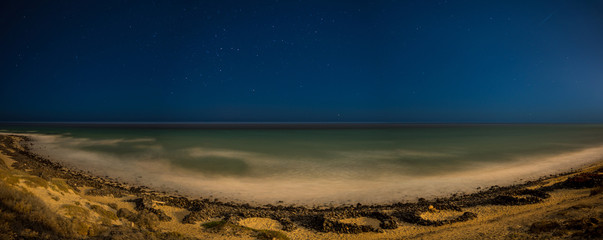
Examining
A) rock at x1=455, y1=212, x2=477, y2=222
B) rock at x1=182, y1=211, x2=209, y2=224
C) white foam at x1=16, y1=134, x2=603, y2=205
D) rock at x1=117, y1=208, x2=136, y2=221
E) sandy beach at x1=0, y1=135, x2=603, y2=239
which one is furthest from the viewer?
white foam at x1=16, y1=134, x2=603, y2=205

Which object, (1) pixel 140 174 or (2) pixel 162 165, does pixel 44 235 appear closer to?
(1) pixel 140 174

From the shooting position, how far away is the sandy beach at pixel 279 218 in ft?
14.2

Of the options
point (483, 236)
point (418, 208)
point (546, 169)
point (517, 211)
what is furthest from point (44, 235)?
point (546, 169)

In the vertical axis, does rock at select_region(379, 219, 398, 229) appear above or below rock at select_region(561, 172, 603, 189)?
below

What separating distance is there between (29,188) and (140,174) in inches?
404

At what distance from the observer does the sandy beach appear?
4336 millimetres

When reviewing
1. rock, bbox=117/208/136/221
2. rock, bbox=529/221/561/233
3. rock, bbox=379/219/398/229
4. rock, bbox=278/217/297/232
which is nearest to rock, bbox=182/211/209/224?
rock, bbox=117/208/136/221

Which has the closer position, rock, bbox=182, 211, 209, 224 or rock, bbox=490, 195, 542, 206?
rock, bbox=182, 211, 209, 224

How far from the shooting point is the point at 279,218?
7.40 m

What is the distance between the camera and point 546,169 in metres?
16.2

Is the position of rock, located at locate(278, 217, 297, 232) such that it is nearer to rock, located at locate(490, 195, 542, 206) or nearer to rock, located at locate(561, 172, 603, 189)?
rock, located at locate(490, 195, 542, 206)

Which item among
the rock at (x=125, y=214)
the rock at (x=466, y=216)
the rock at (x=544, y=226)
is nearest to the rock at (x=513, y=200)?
the rock at (x=466, y=216)

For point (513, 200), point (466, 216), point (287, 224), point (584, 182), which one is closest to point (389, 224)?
point (466, 216)

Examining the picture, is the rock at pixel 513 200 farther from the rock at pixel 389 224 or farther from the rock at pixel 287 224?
the rock at pixel 287 224
